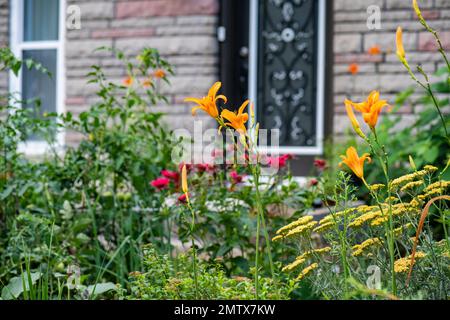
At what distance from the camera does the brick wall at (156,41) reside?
5.39m

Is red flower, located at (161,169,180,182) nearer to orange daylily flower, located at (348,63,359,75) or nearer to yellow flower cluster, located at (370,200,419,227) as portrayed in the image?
yellow flower cluster, located at (370,200,419,227)

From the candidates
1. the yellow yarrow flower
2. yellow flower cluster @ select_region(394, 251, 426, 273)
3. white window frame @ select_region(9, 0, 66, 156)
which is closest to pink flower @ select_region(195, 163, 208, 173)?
the yellow yarrow flower

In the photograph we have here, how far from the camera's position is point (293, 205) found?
8.88ft

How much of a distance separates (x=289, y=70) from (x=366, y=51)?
60cm

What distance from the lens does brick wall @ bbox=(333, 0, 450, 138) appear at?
200 inches

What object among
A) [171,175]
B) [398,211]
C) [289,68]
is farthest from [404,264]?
[289,68]

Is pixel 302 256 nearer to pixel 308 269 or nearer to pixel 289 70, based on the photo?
pixel 308 269

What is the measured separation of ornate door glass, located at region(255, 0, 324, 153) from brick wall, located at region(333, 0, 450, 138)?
23cm

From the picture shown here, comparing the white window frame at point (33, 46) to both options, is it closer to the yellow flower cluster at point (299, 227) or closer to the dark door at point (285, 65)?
the dark door at point (285, 65)

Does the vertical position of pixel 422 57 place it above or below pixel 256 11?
below

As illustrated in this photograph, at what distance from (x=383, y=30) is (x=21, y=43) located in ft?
9.96

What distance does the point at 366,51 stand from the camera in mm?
5129
